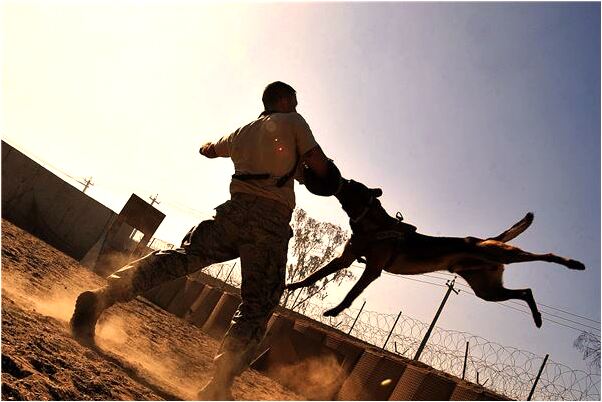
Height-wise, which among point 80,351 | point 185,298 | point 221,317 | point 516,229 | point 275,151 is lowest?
point 185,298

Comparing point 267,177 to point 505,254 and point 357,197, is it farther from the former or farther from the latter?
point 505,254

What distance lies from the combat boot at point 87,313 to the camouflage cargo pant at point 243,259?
0.09 meters

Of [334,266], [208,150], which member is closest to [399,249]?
[334,266]

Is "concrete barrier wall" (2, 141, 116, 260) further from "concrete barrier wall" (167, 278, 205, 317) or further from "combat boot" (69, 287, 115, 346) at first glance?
"combat boot" (69, 287, 115, 346)

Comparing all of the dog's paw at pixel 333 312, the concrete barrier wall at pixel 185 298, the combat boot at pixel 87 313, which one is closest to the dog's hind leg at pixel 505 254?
the dog's paw at pixel 333 312

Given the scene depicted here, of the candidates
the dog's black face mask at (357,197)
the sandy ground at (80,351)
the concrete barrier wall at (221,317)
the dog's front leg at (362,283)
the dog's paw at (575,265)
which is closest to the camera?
the sandy ground at (80,351)

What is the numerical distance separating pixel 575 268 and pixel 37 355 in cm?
384

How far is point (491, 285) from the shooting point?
410 centimetres

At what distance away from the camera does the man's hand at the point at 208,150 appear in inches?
130

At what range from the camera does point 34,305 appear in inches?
106

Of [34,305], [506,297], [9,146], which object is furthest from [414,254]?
[9,146]

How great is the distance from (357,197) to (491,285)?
1.75 meters

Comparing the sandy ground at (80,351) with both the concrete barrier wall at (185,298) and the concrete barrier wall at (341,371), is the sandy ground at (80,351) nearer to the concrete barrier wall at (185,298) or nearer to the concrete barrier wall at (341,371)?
the concrete barrier wall at (341,371)

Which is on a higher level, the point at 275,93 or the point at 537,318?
the point at 275,93
